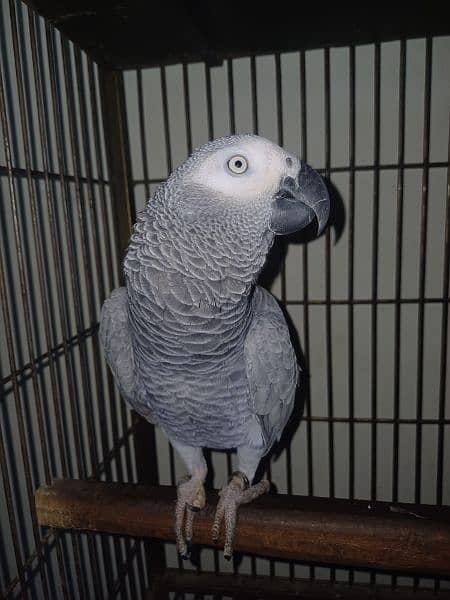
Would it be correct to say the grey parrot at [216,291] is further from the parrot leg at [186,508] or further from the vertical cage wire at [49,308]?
the vertical cage wire at [49,308]

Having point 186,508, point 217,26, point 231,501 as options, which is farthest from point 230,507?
point 217,26

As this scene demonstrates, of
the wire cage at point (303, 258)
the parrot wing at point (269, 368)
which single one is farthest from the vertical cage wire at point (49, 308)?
the parrot wing at point (269, 368)

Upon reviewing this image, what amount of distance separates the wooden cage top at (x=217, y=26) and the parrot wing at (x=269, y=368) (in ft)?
2.73

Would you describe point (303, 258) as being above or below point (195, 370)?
above

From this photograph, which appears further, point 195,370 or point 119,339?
point 119,339

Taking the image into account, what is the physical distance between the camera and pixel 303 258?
5.30 feet

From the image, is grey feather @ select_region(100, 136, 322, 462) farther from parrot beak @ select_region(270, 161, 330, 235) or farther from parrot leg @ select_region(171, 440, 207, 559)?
parrot leg @ select_region(171, 440, 207, 559)

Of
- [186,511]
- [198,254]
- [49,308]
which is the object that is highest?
[198,254]

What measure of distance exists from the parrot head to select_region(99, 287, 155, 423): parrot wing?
0.46m

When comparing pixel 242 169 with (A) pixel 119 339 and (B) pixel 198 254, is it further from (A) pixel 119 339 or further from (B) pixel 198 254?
(A) pixel 119 339

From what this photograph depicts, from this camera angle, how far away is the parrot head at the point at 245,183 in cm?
85

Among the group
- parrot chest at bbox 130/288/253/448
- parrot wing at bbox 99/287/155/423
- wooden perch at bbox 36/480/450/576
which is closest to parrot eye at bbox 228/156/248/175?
parrot chest at bbox 130/288/253/448

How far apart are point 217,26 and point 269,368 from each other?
1071 mm

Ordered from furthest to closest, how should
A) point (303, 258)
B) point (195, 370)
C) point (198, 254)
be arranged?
point (303, 258), point (195, 370), point (198, 254)
